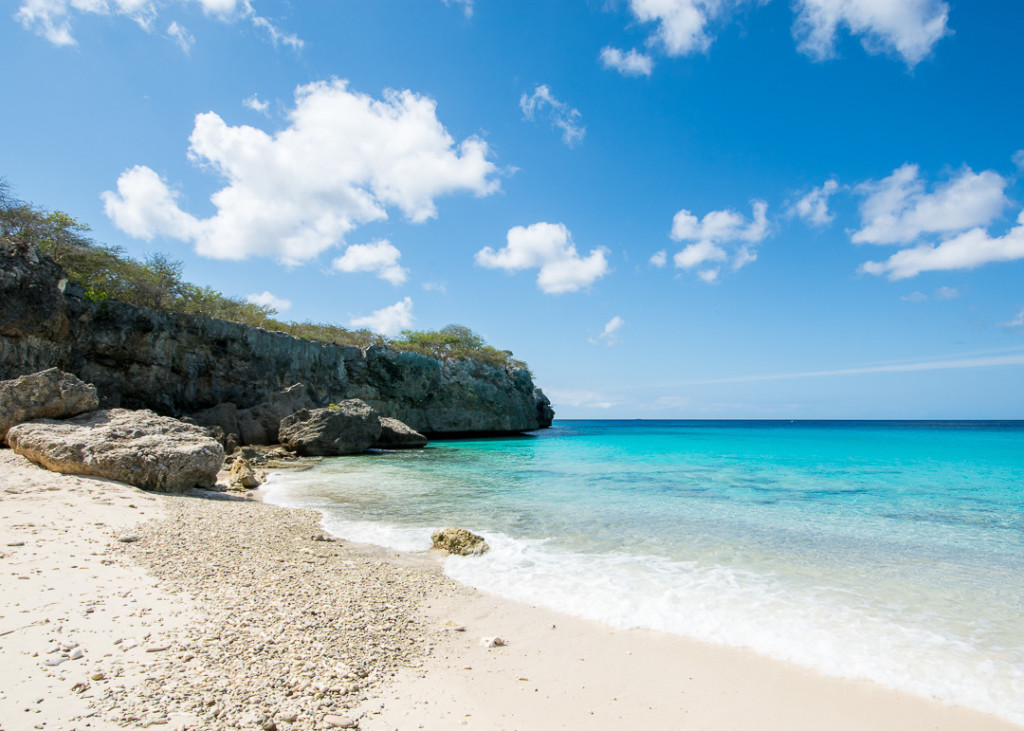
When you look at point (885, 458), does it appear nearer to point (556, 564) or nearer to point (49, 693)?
point (556, 564)

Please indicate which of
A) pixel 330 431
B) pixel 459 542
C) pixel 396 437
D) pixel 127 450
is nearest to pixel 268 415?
pixel 330 431

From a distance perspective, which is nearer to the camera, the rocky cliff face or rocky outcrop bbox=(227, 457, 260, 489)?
rocky outcrop bbox=(227, 457, 260, 489)

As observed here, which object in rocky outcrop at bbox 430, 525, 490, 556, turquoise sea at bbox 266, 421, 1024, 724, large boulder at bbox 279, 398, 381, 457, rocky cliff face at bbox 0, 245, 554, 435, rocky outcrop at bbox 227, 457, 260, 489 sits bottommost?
turquoise sea at bbox 266, 421, 1024, 724

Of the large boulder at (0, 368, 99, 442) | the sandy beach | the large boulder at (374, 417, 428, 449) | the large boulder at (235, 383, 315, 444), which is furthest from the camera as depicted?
the large boulder at (374, 417, 428, 449)

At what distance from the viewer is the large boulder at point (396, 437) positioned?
28625 millimetres

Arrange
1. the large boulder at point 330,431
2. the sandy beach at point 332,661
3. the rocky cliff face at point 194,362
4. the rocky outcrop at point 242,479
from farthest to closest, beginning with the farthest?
the large boulder at point 330,431 → the rocky cliff face at point 194,362 → the rocky outcrop at point 242,479 → the sandy beach at point 332,661

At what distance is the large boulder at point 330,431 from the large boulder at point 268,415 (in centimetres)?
183

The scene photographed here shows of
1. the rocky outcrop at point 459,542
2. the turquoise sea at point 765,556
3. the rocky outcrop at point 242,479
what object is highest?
Answer: the rocky outcrop at point 242,479

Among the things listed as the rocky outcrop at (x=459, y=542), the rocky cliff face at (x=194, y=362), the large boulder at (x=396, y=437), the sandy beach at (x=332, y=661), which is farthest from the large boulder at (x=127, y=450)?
the large boulder at (x=396, y=437)

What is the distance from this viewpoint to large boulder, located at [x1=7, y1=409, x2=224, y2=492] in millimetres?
9695

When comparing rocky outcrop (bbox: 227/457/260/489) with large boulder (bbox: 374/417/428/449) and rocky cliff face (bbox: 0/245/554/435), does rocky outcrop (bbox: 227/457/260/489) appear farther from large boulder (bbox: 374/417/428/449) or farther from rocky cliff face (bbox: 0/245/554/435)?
large boulder (bbox: 374/417/428/449)

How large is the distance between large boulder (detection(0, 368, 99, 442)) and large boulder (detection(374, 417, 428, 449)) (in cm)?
1686

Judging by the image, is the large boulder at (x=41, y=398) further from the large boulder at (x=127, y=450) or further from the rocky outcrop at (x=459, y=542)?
the rocky outcrop at (x=459, y=542)

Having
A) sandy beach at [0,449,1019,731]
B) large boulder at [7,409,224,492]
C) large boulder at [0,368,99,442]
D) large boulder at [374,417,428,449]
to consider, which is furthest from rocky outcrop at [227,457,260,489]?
large boulder at [374,417,428,449]
